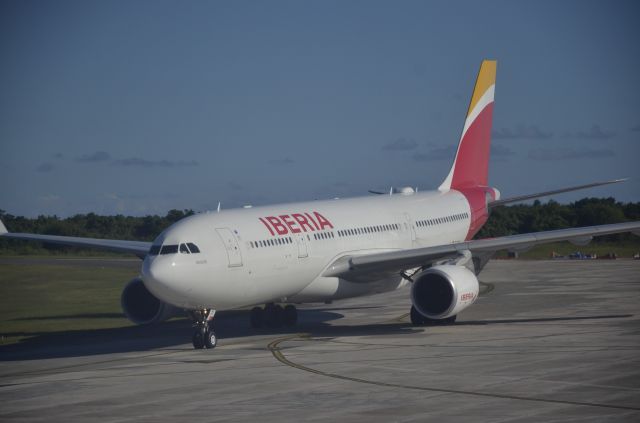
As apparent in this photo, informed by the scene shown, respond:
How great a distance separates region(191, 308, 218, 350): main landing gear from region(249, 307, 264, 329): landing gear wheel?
18.6 ft

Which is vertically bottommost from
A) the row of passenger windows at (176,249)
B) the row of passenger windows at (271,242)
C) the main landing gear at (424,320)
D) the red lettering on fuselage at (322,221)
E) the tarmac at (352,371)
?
the tarmac at (352,371)

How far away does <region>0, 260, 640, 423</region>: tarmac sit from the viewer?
16.9 m

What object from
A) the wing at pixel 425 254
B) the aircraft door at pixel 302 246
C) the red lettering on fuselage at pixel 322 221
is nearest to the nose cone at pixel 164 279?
the aircraft door at pixel 302 246

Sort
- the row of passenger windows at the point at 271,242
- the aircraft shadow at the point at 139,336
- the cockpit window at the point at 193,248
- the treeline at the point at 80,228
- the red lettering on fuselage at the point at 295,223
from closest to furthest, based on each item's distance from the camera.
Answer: the cockpit window at the point at 193,248 → the aircraft shadow at the point at 139,336 → the row of passenger windows at the point at 271,242 → the red lettering on fuselage at the point at 295,223 → the treeline at the point at 80,228

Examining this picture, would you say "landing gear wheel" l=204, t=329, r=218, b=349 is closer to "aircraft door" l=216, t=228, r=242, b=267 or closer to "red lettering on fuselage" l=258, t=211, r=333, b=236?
"aircraft door" l=216, t=228, r=242, b=267

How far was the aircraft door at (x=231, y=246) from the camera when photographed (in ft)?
87.2

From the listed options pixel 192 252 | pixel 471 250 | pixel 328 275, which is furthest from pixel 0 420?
pixel 471 250

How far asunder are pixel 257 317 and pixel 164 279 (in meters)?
8.17

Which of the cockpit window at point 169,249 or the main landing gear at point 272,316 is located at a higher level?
the cockpit window at point 169,249

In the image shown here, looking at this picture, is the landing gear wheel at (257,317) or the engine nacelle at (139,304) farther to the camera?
the landing gear wheel at (257,317)

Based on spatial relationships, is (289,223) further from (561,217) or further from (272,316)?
(561,217)

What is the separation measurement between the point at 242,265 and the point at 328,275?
184 inches

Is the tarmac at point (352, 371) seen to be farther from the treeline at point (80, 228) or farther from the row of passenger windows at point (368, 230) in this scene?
the treeline at point (80, 228)

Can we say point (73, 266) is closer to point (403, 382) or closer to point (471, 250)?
point (471, 250)
